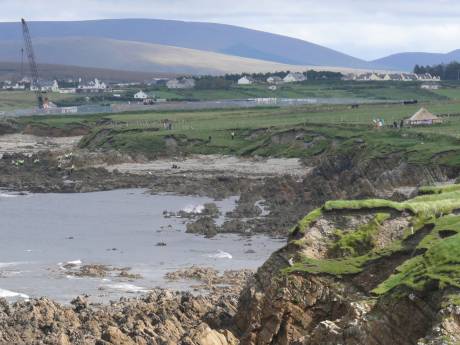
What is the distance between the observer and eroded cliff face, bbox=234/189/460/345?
24.5 m

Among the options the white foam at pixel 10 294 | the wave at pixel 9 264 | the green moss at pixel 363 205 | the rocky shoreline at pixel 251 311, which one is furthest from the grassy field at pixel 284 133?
the green moss at pixel 363 205

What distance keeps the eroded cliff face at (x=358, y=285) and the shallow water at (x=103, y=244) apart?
16708mm

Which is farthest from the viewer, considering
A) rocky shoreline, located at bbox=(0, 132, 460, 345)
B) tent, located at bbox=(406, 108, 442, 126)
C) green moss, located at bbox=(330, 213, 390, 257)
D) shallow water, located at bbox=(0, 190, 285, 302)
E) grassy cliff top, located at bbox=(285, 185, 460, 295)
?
tent, located at bbox=(406, 108, 442, 126)

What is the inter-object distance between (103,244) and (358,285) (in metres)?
35.4

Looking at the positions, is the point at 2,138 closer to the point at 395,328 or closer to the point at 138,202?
the point at 138,202

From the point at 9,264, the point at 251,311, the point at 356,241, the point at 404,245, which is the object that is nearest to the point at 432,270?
the point at 404,245

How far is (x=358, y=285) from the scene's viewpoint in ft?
91.6

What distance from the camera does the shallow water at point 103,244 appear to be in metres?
48.5

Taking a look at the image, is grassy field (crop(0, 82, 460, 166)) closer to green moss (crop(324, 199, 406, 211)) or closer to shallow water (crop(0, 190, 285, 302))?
shallow water (crop(0, 190, 285, 302))

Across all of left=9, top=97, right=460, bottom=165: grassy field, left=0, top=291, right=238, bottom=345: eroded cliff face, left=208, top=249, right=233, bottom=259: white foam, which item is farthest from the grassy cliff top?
left=9, top=97, right=460, bottom=165: grassy field

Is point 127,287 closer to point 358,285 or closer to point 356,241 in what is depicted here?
point 356,241

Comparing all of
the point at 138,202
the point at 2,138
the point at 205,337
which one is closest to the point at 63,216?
the point at 138,202

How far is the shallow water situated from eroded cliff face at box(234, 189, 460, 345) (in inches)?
658

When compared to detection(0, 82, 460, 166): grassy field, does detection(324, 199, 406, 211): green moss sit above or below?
above
